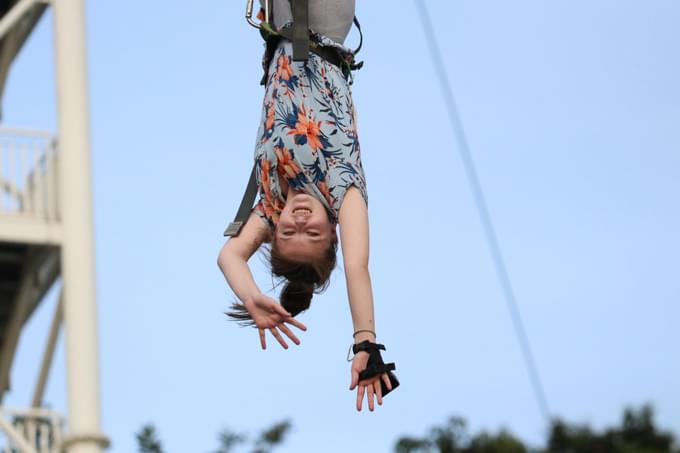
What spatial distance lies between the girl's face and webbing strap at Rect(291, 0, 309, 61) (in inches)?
33.4

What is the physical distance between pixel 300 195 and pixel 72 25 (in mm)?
2790

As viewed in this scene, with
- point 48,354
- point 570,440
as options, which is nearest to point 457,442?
point 570,440

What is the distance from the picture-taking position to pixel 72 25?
42.1ft

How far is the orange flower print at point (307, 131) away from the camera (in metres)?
10.9

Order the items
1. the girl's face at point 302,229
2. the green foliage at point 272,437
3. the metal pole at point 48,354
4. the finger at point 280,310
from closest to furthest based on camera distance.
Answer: the finger at point 280,310
the girl's face at point 302,229
the metal pole at point 48,354
the green foliage at point 272,437

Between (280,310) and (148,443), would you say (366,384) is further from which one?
(148,443)

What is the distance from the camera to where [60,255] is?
485 inches

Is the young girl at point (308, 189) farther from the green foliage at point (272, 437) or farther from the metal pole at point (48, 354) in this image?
the green foliage at point (272, 437)

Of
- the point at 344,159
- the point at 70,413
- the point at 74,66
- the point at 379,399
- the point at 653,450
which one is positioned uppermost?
the point at 653,450

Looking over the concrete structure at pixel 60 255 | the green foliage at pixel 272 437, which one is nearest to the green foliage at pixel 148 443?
the green foliage at pixel 272 437

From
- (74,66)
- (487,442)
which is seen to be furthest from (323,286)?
(487,442)

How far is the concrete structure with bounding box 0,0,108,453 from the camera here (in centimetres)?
1189

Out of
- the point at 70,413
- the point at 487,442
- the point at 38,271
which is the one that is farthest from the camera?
the point at 487,442

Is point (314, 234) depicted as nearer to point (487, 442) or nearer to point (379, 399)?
point (379, 399)
